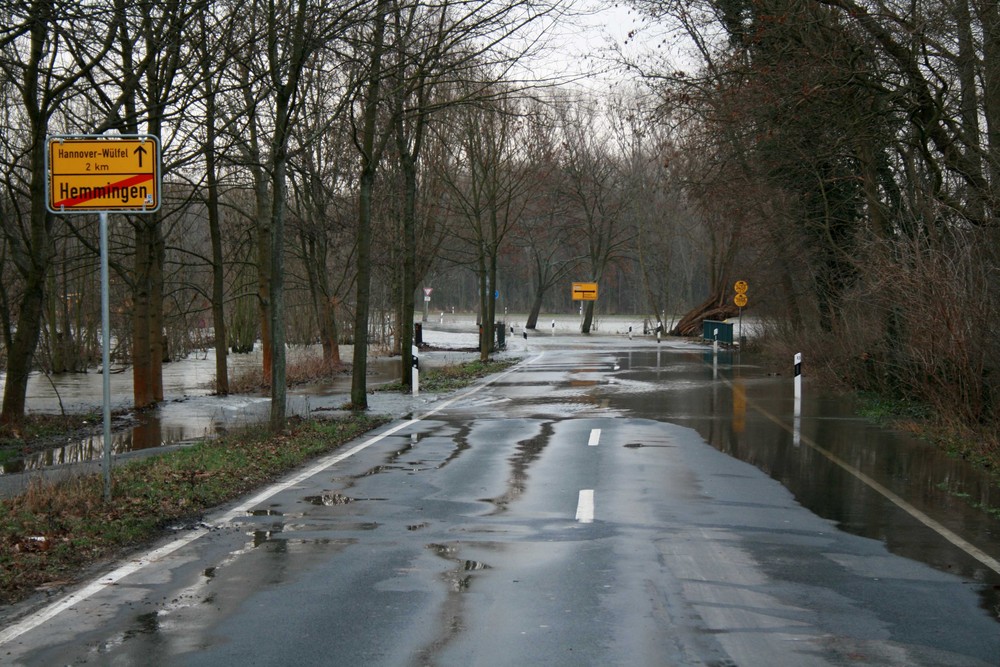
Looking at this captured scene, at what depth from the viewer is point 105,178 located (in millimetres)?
9477

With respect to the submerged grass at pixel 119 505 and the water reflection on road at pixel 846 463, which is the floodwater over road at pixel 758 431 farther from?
the submerged grass at pixel 119 505

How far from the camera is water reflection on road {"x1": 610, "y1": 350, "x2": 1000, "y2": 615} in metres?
8.65

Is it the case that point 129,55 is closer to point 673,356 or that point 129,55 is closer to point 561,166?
point 673,356

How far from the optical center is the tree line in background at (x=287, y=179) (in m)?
15.7

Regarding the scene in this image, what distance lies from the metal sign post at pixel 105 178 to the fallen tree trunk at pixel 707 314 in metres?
51.1

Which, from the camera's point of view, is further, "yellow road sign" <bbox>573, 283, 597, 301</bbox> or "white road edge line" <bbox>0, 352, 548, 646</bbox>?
"yellow road sign" <bbox>573, 283, 597, 301</bbox>

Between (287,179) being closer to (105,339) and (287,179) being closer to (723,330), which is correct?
(723,330)

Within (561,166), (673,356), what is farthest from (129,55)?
(561,166)

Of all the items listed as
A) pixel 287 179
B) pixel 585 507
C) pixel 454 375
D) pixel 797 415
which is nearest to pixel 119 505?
pixel 585 507

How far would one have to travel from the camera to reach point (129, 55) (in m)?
20.2

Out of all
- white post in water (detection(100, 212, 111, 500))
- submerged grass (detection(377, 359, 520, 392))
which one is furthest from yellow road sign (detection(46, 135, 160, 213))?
submerged grass (detection(377, 359, 520, 392))

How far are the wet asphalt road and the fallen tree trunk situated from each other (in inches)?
1822

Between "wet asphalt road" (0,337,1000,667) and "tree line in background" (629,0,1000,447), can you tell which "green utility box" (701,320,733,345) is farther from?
"wet asphalt road" (0,337,1000,667)

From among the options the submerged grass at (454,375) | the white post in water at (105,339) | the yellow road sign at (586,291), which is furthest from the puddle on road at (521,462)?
the yellow road sign at (586,291)
